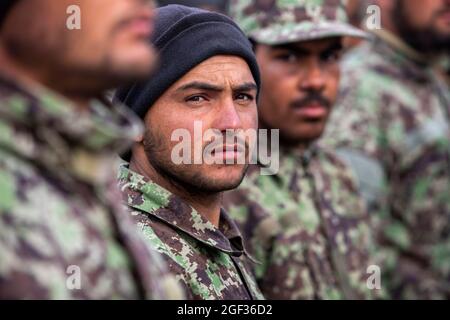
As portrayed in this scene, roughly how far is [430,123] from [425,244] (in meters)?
0.77

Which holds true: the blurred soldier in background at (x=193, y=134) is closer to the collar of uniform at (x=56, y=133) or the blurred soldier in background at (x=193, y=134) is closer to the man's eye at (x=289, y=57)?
the collar of uniform at (x=56, y=133)

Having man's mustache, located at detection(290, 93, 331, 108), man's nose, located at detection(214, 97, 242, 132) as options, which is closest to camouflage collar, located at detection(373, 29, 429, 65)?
man's mustache, located at detection(290, 93, 331, 108)

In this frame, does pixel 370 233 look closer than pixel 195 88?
No

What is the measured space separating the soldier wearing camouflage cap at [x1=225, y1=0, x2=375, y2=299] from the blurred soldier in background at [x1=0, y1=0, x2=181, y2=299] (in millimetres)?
2671

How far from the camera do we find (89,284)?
2471 millimetres

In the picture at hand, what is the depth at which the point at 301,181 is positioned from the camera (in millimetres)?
5762

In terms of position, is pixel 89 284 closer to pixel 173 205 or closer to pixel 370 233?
pixel 173 205

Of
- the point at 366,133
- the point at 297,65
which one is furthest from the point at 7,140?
the point at 366,133

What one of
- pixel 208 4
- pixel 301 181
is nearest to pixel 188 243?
pixel 301 181

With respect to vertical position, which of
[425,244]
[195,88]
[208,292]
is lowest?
[425,244]

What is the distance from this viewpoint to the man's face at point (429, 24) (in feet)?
25.7

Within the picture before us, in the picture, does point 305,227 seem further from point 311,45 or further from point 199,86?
point 199,86

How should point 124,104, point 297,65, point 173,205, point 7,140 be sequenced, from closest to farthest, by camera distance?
1. point 7,140
2. point 173,205
3. point 124,104
4. point 297,65

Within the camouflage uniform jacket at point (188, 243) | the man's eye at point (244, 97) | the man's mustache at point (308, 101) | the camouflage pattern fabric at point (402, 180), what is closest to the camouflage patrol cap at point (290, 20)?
the man's mustache at point (308, 101)
